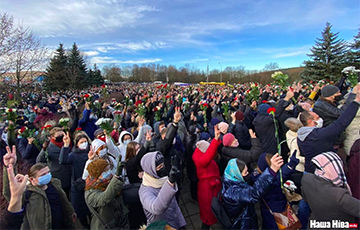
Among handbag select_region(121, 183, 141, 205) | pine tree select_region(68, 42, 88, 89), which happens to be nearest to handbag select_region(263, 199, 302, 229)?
handbag select_region(121, 183, 141, 205)

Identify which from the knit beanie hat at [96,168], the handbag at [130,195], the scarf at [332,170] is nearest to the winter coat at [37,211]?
the knit beanie hat at [96,168]

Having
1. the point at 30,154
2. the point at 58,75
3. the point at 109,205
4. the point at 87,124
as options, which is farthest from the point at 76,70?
the point at 109,205

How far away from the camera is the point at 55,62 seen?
33375 mm

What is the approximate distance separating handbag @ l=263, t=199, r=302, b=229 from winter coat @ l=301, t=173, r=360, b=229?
466mm

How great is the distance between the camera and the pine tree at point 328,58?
25969mm

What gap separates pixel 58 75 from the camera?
32.6 meters

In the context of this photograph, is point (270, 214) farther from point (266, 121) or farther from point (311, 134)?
point (266, 121)

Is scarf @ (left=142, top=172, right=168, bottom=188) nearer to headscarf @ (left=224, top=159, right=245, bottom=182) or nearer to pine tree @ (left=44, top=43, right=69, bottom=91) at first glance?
headscarf @ (left=224, top=159, right=245, bottom=182)

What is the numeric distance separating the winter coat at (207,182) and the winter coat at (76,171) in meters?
2.03

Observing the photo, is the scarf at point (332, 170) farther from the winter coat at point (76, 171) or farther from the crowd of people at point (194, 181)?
the winter coat at point (76, 171)

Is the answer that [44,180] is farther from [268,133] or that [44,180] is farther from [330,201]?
[268,133]

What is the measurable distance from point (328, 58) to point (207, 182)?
3364 centimetres

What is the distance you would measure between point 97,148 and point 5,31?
54.3 ft

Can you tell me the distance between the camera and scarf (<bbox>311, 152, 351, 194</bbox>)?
1848 millimetres
